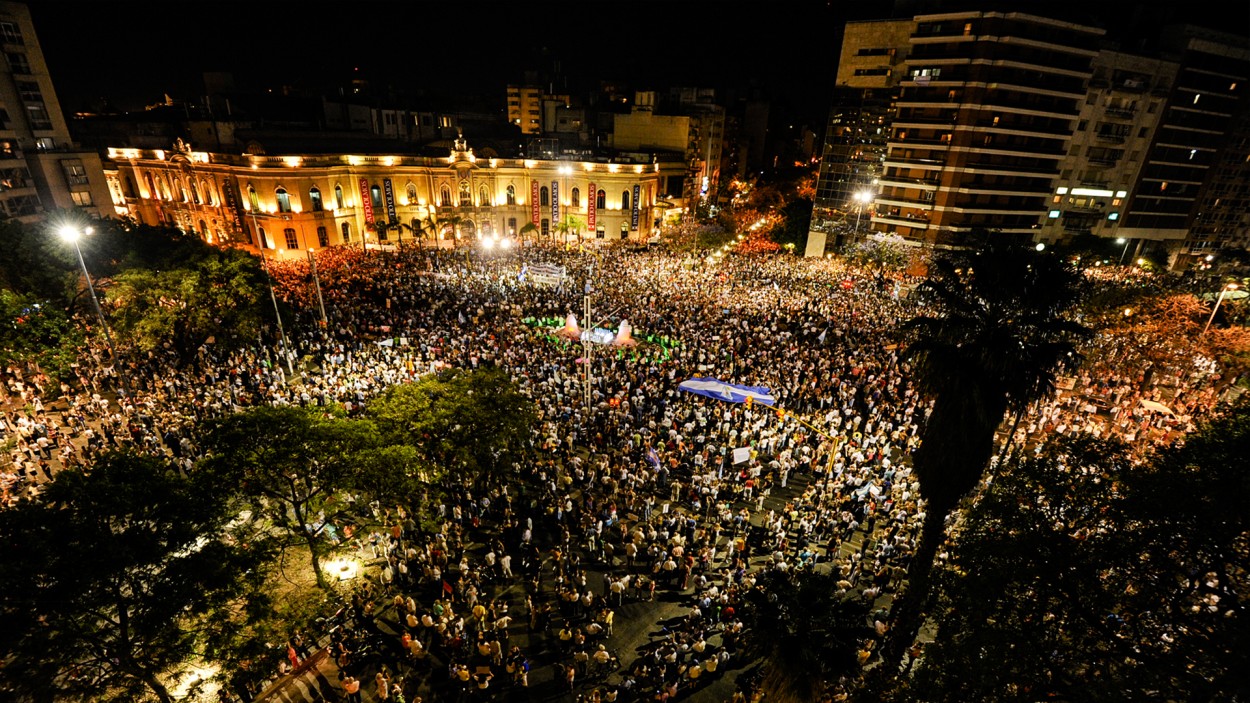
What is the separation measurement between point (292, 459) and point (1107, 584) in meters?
15.4

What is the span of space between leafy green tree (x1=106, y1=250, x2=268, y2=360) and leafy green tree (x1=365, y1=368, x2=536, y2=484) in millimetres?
14901

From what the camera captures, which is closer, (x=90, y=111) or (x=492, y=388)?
(x=492, y=388)

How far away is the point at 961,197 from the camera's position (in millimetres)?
49406

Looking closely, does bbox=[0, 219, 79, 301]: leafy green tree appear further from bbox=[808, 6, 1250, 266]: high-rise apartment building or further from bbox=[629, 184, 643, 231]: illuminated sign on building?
bbox=[808, 6, 1250, 266]: high-rise apartment building

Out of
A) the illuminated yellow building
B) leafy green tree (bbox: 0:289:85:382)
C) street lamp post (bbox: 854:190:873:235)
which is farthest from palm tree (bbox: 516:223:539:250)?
leafy green tree (bbox: 0:289:85:382)

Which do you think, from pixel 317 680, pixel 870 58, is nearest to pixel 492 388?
pixel 317 680

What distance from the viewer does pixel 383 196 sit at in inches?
2325

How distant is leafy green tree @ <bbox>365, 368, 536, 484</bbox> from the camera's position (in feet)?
46.9

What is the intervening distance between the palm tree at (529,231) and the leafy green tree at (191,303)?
1391 inches

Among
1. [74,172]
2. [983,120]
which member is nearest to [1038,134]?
[983,120]

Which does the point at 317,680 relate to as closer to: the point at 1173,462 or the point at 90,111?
the point at 1173,462

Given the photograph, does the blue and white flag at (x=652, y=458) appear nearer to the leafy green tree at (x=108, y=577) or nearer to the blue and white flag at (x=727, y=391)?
the blue and white flag at (x=727, y=391)

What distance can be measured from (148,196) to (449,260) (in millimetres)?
43372

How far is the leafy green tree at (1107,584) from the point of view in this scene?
6.74m
